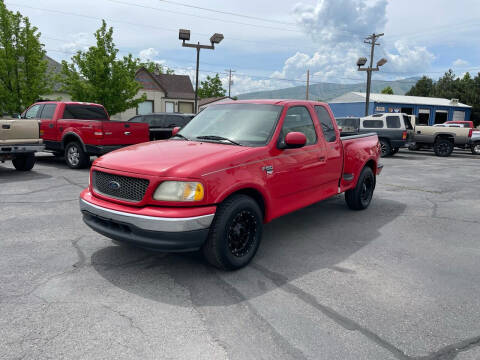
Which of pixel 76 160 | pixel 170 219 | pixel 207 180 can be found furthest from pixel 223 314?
pixel 76 160

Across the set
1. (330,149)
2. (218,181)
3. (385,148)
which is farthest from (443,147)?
(218,181)

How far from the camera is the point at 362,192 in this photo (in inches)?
263

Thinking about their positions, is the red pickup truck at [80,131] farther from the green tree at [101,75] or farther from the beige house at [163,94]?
the beige house at [163,94]

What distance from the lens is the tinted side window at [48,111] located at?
1146cm

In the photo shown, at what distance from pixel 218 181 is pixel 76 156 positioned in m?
8.55

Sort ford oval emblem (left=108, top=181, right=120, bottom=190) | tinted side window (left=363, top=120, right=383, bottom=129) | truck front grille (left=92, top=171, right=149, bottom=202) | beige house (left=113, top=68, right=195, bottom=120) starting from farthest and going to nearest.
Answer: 1. beige house (left=113, top=68, right=195, bottom=120)
2. tinted side window (left=363, top=120, right=383, bottom=129)
3. ford oval emblem (left=108, top=181, right=120, bottom=190)
4. truck front grille (left=92, top=171, right=149, bottom=202)

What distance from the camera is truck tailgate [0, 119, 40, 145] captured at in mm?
9070

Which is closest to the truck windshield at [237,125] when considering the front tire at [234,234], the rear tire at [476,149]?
the front tire at [234,234]

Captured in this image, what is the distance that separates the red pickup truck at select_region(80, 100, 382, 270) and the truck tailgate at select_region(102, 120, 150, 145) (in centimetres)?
557

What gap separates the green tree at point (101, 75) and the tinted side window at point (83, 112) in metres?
9.13

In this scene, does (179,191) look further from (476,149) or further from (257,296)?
(476,149)

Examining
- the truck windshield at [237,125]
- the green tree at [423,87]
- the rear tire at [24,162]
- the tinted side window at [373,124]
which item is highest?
the green tree at [423,87]

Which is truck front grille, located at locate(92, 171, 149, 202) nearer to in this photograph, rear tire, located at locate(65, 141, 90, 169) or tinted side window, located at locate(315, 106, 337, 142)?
tinted side window, located at locate(315, 106, 337, 142)

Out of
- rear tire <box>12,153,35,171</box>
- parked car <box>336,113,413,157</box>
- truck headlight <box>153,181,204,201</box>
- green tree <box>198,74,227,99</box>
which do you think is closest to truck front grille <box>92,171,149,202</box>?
truck headlight <box>153,181,204,201</box>
